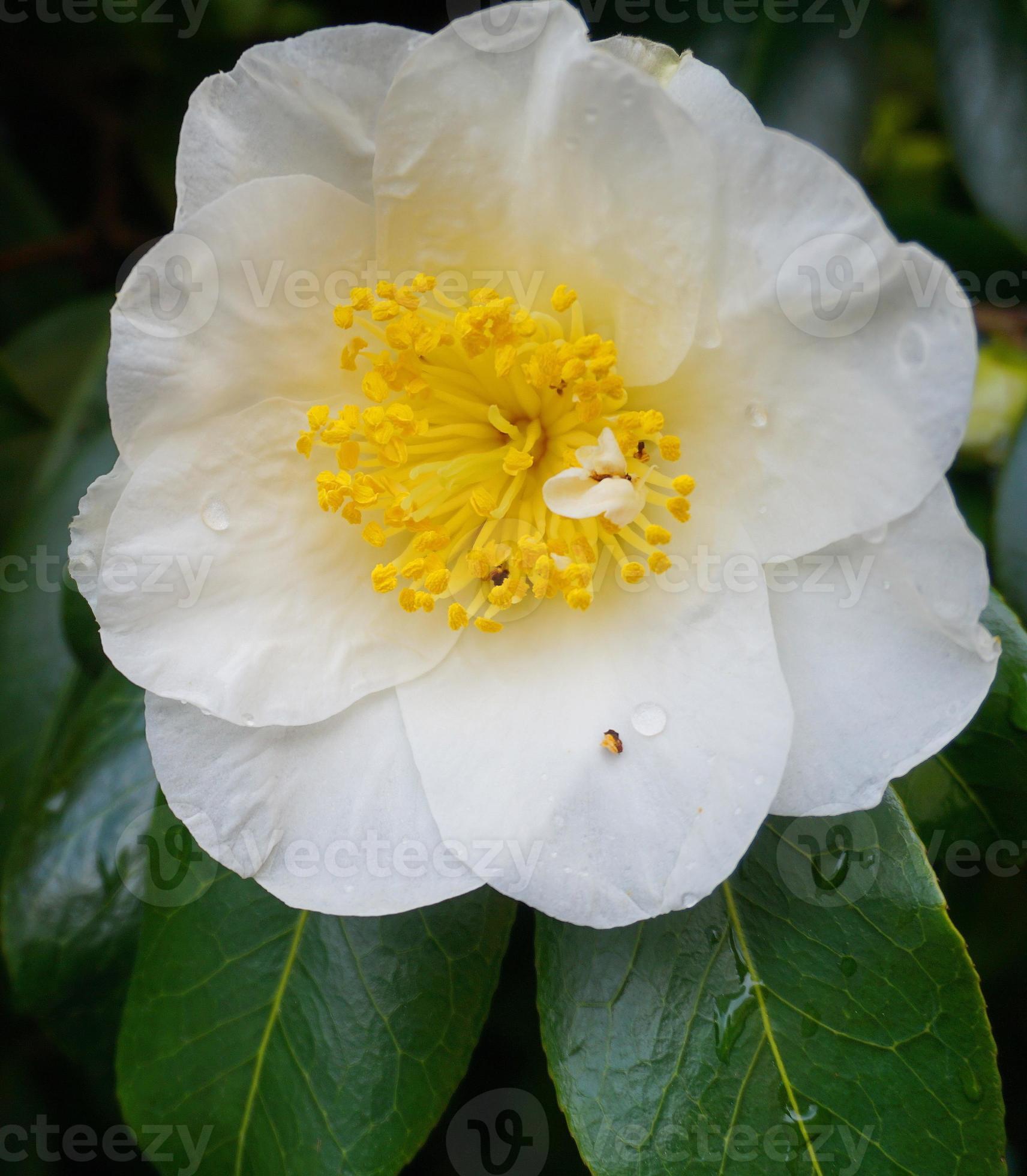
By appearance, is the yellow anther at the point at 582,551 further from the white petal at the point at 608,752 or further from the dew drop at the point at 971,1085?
the dew drop at the point at 971,1085

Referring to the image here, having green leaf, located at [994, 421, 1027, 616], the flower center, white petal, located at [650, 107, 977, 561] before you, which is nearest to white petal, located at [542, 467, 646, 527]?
the flower center

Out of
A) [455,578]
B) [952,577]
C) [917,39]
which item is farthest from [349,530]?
[917,39]

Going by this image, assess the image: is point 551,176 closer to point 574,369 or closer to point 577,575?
point 574,369

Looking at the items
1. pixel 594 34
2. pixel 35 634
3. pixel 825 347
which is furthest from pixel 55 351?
pixel 825 347

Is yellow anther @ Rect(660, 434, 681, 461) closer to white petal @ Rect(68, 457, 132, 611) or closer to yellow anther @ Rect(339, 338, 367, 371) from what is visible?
yellow anther @ Rect(339, 338, 367, 371)

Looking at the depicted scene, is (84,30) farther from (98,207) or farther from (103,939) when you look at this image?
(103,939)

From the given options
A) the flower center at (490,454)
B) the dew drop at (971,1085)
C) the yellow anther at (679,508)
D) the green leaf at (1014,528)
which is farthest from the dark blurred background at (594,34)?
the yellow anther at (679,508)
